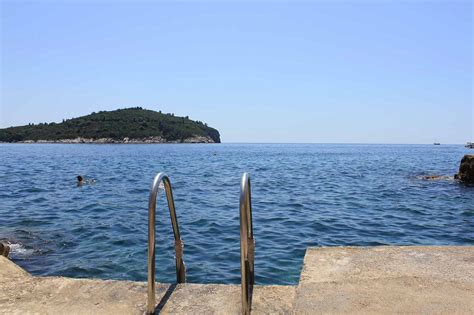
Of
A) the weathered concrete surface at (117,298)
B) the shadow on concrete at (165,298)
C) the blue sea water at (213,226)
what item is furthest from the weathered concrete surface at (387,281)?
the blue sea water at (213,226)

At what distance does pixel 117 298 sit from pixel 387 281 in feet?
7.90

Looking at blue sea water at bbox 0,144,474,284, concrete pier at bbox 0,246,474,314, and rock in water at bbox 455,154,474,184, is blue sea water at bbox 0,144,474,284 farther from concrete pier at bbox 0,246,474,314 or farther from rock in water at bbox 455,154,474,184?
concrete pier at bbox 0,246,474,314

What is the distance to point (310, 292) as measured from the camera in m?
3.70

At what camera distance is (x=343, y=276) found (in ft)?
13.5

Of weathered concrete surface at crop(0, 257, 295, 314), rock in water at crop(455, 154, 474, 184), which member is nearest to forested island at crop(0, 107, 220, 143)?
rock in water at crop(455, 154, 474, 184)

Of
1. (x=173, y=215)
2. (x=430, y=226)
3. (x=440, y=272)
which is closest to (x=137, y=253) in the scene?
(x=173, y=215)

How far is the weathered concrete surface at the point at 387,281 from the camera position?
3.35 m

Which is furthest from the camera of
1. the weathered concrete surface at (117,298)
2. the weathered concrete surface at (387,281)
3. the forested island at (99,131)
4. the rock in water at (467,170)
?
the forested island at (99,131)

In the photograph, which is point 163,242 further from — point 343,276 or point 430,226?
point 430,226

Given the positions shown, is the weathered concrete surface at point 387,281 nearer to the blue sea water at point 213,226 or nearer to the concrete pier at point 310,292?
the concrete pier at point 310,292

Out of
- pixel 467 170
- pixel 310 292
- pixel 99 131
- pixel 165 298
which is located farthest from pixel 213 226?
pixel 99 131

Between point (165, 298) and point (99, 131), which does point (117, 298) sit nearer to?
point (165, 298)

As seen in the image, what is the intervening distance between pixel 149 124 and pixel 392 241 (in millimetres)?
188465

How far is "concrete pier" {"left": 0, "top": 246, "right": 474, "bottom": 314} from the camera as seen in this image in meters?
3.41
